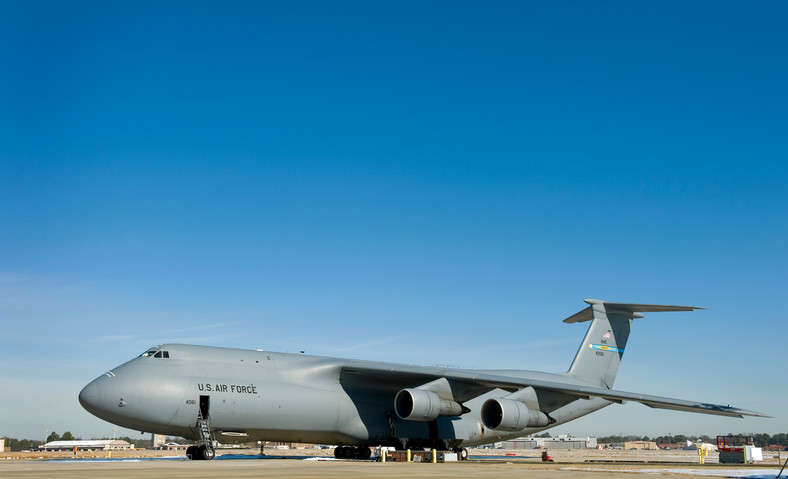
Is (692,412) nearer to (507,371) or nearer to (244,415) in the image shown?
(507,371)

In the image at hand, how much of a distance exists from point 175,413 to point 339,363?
5.72 m

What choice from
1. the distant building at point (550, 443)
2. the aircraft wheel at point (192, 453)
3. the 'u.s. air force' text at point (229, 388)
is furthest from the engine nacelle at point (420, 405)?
the distant building at point (550, 443)

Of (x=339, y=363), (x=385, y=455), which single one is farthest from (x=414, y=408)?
(x=339, y=363)

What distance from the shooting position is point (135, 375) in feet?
66.1

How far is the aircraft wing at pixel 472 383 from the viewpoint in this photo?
21.7 metres

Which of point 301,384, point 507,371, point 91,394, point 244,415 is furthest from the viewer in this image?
point 507,371

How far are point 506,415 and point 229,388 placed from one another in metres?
8.39

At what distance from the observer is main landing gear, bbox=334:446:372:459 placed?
25.0 m

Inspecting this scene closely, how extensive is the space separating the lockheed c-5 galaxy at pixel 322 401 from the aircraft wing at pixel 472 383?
0.04m

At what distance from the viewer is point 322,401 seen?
23000 mm

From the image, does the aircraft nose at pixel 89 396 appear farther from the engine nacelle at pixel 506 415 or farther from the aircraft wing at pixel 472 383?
the engine nacelle at pixel 506 415

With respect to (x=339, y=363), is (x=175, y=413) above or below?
below

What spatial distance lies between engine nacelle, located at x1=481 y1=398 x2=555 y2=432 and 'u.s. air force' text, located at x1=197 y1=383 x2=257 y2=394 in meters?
7.23

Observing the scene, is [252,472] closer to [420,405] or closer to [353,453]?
[420,405]
